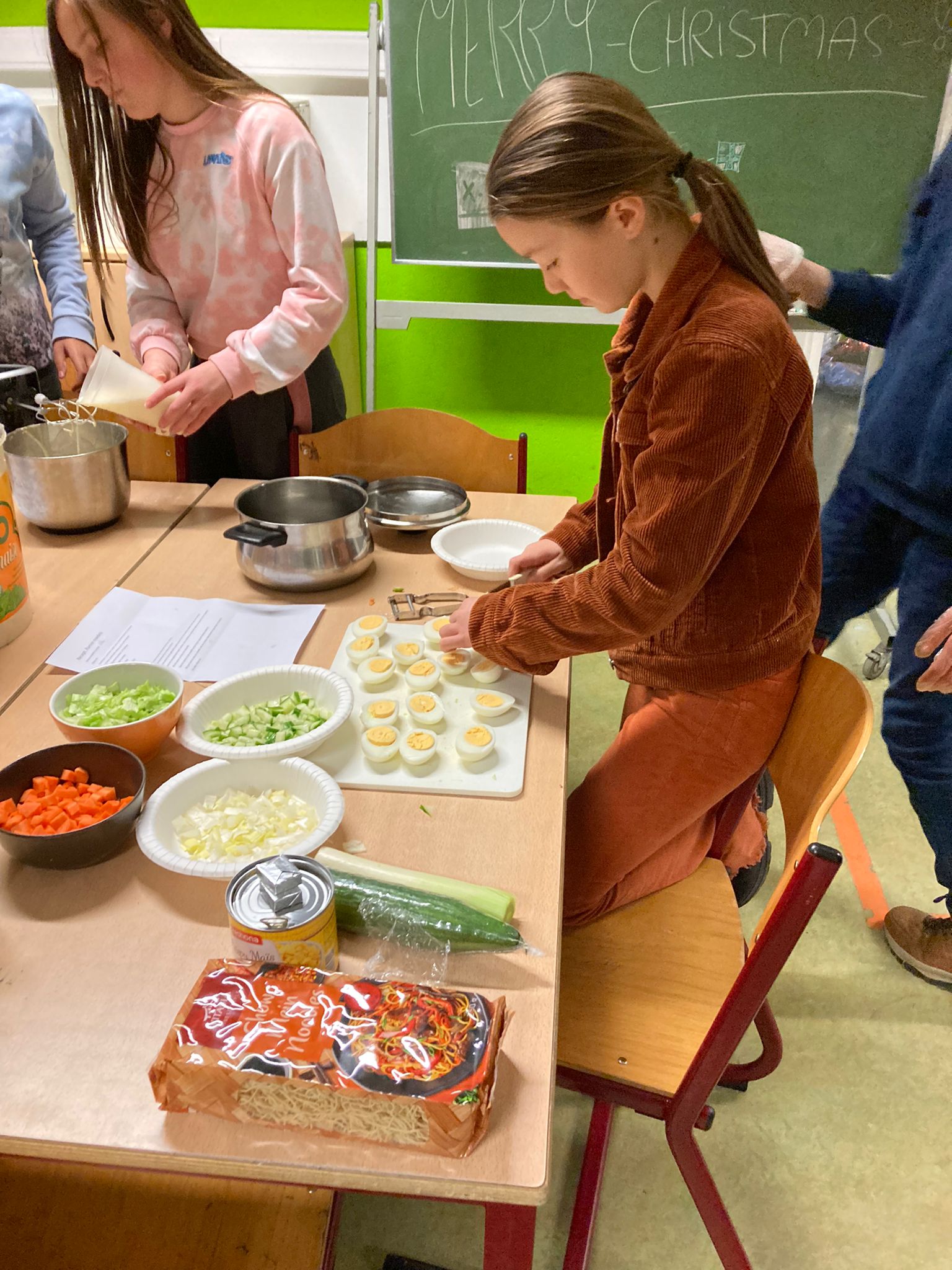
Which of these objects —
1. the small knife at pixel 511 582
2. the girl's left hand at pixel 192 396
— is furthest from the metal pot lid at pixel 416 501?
the girl's left hand at pixel 192 396

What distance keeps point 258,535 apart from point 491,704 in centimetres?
47

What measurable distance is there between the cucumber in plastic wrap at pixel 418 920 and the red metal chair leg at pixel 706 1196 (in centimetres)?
42

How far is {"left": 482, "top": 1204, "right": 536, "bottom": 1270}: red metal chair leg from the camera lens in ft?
2.32

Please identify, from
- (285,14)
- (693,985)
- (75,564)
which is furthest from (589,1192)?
(285,14)

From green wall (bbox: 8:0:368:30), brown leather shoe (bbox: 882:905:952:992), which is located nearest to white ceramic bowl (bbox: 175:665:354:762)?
brown leather shoe (bbox: 882:905:952:992)

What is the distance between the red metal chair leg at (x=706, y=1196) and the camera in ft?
3.39

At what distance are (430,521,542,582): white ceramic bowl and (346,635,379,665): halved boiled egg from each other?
0.29 meters

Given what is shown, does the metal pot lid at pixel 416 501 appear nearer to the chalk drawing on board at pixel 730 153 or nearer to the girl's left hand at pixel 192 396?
the girl's left hand at pixel 192 396

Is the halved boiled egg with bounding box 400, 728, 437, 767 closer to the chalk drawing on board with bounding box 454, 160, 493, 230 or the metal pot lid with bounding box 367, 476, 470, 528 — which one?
the metal pot lid with bounding box 367, 476, 470, 528

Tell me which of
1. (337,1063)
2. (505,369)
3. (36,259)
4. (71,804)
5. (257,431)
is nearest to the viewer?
(337,1063)

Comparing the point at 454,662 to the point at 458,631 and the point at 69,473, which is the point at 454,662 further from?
the point at 69,473

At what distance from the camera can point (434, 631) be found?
4.14 ft

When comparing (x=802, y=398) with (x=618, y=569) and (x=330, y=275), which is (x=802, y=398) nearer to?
(x=618, y=569)

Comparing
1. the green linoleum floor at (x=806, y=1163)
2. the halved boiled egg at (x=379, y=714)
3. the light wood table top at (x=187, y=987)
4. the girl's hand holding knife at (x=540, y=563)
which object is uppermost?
the girl's hand holding knife at (x=540, y=563)
